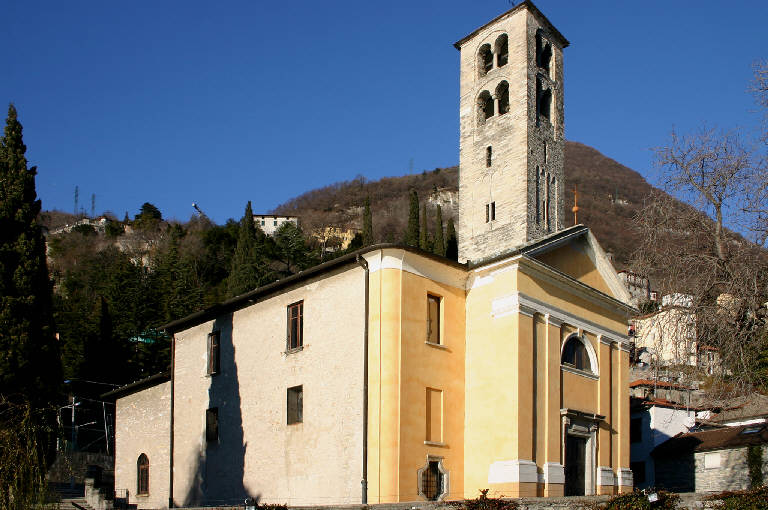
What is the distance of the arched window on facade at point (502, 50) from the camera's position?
1372 inches

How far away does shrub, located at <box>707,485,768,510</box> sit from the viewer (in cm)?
1470

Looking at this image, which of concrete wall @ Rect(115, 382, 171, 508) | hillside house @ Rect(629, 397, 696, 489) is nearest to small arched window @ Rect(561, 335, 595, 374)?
hillside house @ Rect(629, 397, 696, 489)

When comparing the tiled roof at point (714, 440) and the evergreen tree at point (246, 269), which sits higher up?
the evergreen tree at point (246, 269)

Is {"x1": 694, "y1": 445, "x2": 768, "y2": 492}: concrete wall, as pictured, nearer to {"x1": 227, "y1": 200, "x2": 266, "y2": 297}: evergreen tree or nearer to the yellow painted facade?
the yellow painted facade

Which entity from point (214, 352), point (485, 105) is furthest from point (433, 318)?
point (485, 105)

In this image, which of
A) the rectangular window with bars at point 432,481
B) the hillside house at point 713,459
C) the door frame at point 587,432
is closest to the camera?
the rectangular window with bars at point 432,481

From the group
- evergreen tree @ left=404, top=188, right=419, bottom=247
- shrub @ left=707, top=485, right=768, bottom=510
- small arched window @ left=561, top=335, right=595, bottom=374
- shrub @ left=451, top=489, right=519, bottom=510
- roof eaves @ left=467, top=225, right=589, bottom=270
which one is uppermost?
evergreen tree @ left=404, top=188, right=419, bottom=247

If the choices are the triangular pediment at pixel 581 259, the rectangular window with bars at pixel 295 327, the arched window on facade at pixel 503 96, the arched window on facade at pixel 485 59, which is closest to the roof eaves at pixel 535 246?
the triangular pediment at pixel 581 259

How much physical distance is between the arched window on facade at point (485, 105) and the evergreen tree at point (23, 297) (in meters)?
19.4

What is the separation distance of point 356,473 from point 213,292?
47970mm

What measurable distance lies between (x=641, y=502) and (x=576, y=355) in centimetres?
917

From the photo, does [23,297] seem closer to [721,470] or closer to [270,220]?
[721,470]

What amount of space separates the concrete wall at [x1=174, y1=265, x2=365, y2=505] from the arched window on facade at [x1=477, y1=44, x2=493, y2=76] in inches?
623

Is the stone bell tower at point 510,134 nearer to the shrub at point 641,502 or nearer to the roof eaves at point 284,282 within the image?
the roof eaves at point 284,282
